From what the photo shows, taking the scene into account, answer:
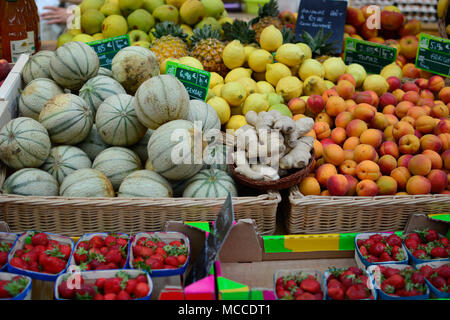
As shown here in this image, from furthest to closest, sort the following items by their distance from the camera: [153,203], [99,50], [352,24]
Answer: [352,24], [99,50], [153,203]

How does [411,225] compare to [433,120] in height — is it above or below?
below

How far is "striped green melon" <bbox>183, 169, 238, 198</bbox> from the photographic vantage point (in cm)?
188

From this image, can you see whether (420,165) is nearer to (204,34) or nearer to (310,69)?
(310,69)

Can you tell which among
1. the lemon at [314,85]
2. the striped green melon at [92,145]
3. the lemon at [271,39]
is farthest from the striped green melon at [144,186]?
the lemon at [271,39]

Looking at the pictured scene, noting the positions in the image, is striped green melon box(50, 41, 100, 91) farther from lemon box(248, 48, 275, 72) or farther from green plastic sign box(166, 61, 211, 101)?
lemon box(248, 48, 275, 72)

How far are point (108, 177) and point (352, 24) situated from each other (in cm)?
258

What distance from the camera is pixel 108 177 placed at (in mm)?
1960

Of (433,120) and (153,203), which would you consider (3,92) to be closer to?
(153,203)

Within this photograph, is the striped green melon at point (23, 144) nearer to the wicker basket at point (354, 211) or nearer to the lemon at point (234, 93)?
the lemon at point (234, 93)

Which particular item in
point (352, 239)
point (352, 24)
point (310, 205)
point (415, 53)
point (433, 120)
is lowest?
point (352, 239)

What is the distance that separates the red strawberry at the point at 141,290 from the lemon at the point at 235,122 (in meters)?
1.37

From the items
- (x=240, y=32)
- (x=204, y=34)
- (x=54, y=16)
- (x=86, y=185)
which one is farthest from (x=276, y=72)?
(x=54, y=16)
